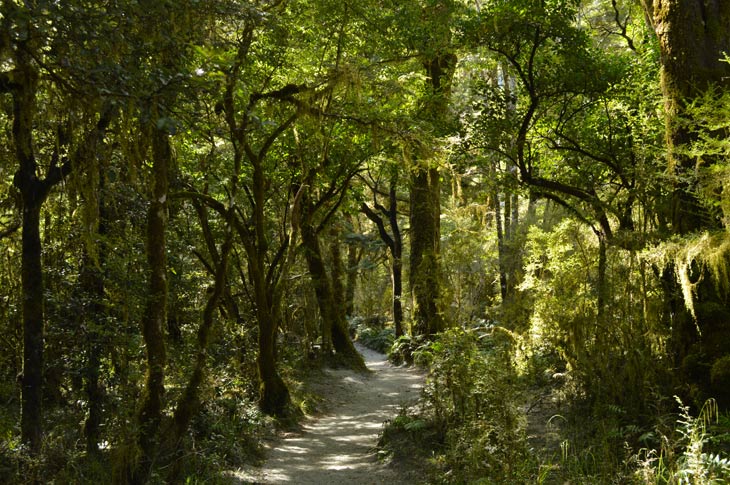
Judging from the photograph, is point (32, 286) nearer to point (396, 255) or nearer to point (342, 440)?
point (342, 440)

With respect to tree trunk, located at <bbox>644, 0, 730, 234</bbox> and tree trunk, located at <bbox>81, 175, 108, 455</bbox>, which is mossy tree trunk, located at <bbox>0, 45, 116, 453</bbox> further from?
tree trunk, located at <bbox>644, 0, 730, 234</bbox>

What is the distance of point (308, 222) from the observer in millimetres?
12148

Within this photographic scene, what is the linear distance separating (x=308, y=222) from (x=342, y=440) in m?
4.44

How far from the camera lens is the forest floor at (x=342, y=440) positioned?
8.06 m

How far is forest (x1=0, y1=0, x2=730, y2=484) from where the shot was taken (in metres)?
5.37

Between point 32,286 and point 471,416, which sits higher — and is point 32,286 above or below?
above

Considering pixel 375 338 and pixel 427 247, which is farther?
pixel 375 338

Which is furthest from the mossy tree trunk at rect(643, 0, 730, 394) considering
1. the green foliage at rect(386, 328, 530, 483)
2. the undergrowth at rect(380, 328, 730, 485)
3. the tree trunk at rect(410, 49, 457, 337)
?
the tree trunk at rect(410, 49, 457, 337)

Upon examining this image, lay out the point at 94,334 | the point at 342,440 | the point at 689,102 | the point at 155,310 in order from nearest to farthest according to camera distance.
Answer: the point at 689,102
the point at 155,310
the point at 94,334
the point at 342,440

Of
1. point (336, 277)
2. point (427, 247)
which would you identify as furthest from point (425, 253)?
point (336, 277)

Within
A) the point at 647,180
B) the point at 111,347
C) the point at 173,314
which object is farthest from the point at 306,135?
the point at 647,180

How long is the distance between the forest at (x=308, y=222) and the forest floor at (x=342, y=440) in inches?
17.8

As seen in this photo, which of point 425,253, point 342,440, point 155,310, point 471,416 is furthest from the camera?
point 425,253

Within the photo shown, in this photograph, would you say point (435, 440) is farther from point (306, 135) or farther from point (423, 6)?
point (423, 6)
